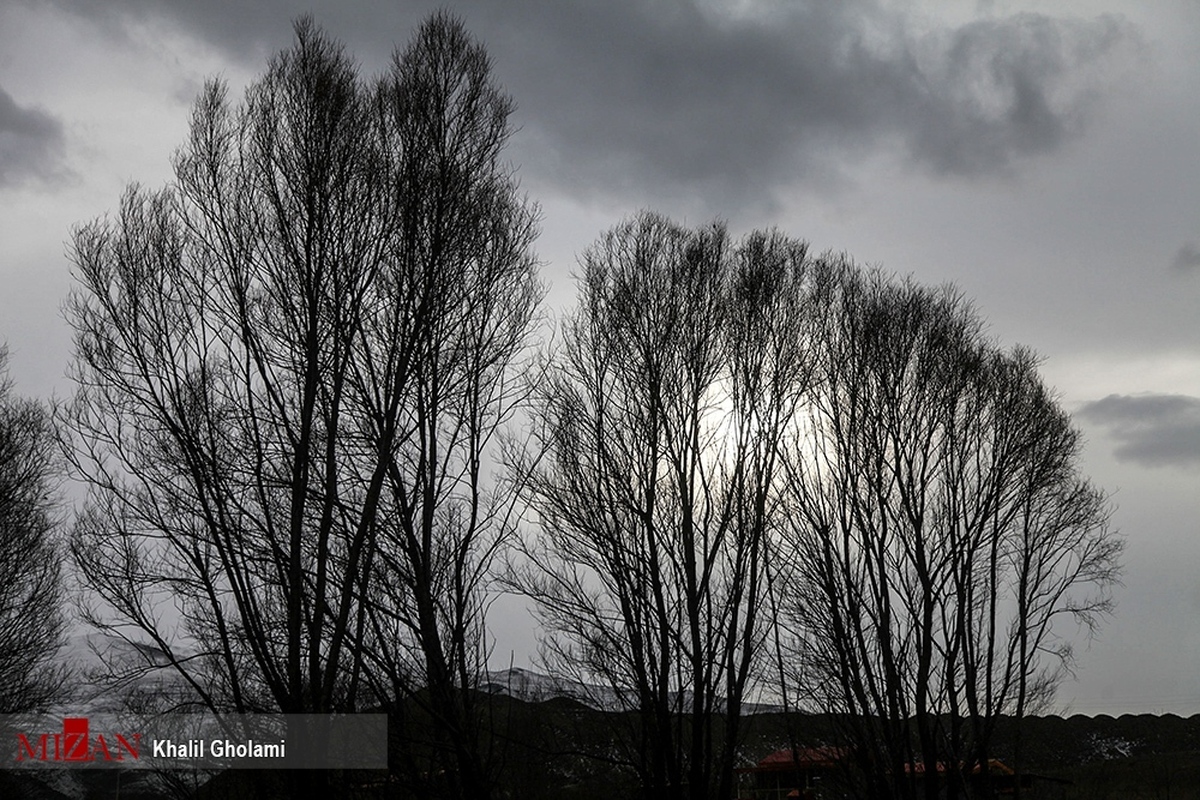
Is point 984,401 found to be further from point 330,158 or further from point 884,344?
point 330,158

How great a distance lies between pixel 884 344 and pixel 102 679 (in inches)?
489

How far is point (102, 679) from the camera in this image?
356 inches

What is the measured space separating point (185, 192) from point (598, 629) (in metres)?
7.06

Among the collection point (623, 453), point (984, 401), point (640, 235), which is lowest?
point (623, 453)

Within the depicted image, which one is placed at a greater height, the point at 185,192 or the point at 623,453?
the point at 185,192

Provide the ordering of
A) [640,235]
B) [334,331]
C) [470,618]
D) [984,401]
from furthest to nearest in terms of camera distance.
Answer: [984,401] → [640,235] → [470,618] → [334,331]

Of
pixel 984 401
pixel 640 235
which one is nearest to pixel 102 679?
pixel 640 235

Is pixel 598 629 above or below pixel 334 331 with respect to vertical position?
below

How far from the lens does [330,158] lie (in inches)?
355

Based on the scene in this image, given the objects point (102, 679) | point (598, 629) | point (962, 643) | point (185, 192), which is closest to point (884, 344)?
point (962, 643)

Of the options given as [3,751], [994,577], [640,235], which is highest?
[640,235]

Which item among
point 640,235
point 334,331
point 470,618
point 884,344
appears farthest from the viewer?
point 884,344

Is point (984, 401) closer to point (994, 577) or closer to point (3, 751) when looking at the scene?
point (994, 577)

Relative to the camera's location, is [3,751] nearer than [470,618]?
No
